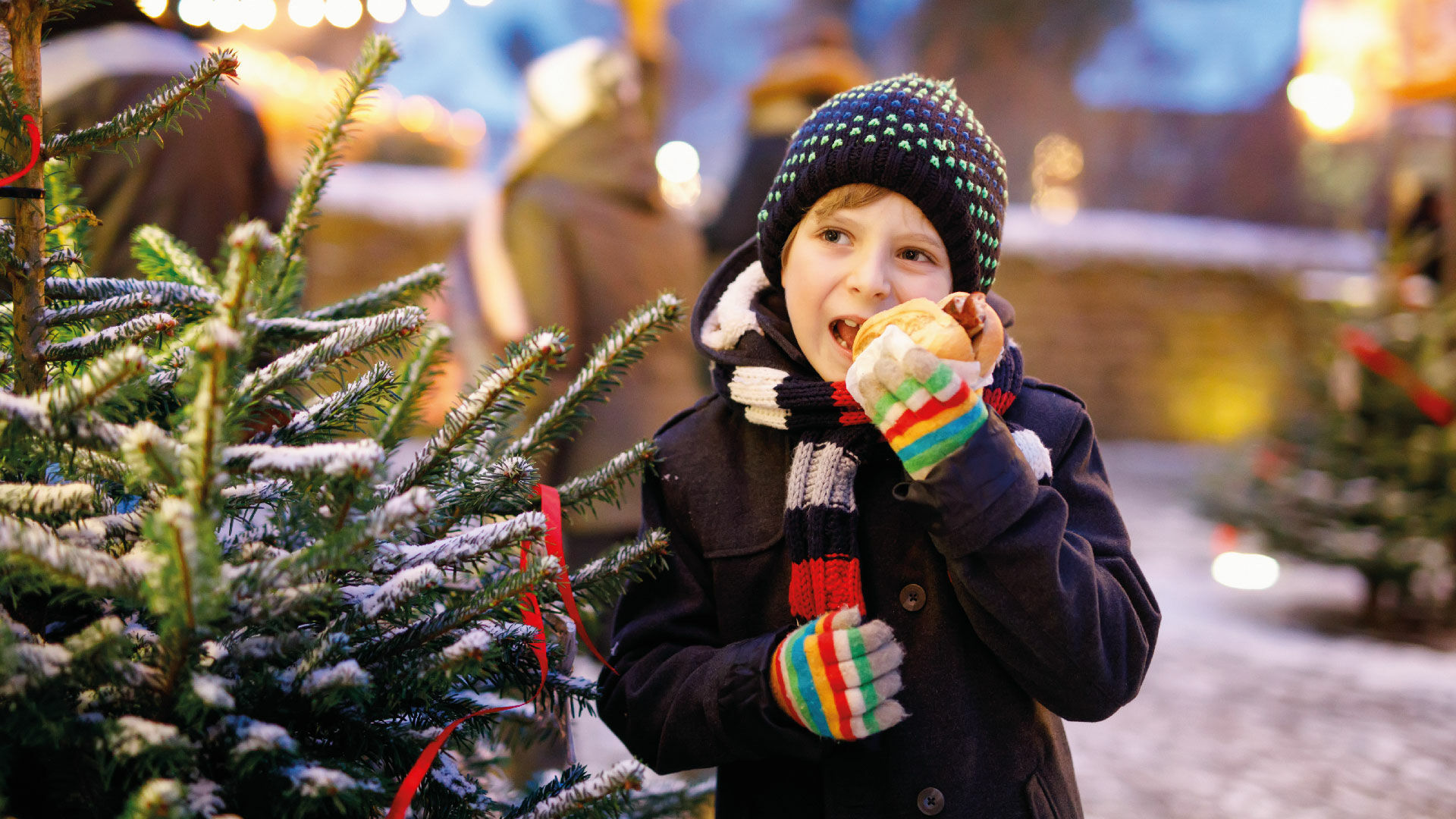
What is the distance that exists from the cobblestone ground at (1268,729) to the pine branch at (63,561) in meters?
2.02

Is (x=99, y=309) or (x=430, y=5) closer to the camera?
(x=99, y=309)

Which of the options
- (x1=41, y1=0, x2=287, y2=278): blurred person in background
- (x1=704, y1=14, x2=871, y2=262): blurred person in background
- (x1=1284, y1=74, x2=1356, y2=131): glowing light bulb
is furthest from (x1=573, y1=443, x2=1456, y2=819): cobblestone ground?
(x1=1284, y1=74, x2=1356, y2=131): glowing light bulb

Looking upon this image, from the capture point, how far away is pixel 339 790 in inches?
28.6

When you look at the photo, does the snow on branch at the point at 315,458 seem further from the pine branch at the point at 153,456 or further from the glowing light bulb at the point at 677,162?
the glowing light bulb at the point at 677,162

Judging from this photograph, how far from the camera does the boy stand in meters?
1.00

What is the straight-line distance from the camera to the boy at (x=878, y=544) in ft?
3.28

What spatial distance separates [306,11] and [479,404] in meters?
9.46

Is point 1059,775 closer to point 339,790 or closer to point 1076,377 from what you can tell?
point 339,790

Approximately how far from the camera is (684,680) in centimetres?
113

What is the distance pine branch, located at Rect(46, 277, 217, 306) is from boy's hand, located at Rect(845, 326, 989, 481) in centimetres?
67

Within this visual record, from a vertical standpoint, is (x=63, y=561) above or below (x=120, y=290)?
below

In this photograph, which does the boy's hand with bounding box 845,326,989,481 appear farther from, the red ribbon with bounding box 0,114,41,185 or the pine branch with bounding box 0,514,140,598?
the red ribbon with bounding box 0,114,41,185

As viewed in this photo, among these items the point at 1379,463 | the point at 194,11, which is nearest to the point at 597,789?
the point at 194,11

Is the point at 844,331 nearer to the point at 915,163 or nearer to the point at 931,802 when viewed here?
the point at 915,163
